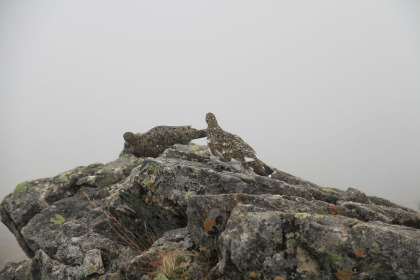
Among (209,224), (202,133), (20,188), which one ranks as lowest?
(20,188)

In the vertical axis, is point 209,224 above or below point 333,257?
below

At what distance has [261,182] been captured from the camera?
23.0 ft

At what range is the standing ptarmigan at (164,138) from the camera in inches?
456

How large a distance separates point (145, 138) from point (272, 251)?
872 cm

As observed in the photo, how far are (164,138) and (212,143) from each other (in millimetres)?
3253

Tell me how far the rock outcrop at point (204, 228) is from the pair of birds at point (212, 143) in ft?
1.67

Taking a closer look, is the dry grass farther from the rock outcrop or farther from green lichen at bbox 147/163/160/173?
green lichen at bbox 147/163/160/173

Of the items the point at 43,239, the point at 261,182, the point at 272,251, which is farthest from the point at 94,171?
the point at 272,251

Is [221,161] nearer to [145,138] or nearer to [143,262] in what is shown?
Result: [143,262]

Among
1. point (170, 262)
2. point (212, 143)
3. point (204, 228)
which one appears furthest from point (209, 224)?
point (212, 143)

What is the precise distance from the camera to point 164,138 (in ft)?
38.0

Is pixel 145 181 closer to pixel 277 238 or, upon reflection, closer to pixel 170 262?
pixel 170 262

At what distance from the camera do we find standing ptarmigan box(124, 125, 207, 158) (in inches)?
456

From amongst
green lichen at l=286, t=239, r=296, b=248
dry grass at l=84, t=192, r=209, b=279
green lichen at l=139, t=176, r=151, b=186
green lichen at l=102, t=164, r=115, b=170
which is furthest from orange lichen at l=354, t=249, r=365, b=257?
green lichen at l=102, t=164, r=115, b=170
